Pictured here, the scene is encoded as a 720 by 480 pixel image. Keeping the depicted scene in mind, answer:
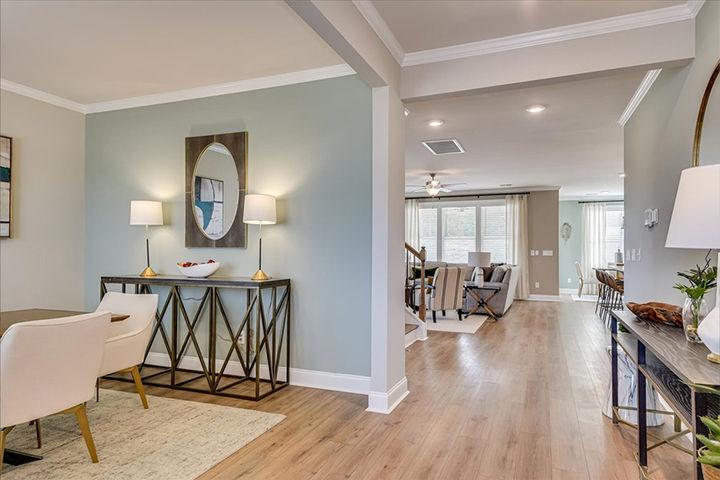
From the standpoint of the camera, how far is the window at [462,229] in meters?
10.6

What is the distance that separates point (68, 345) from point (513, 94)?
12.4 ft

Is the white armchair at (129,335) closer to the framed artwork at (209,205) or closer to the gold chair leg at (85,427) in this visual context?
the gold chair leg at (85,427)

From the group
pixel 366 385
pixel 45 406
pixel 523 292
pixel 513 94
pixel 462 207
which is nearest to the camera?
pixel 45 406

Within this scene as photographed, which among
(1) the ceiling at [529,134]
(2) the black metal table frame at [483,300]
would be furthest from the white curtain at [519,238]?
(2) the black metal table frame at [483,300]

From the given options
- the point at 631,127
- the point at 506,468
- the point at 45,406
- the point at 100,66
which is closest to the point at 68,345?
the point at 45,406

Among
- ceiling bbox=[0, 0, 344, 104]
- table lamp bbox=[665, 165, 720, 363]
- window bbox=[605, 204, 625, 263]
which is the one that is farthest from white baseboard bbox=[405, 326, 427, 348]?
window bbox=[605, 204, 625, 263]

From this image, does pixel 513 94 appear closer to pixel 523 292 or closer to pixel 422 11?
pixel 422 11

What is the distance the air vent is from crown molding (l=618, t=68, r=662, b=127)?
186 centimetres

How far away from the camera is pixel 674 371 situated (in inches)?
57.9

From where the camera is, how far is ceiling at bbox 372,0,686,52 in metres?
2.54

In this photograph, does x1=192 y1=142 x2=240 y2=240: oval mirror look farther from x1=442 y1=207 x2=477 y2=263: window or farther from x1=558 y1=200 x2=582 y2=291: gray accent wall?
x1=558 y1=200 x2=582 y2=291: gray accent wall

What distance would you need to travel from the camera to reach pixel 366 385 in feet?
11.1

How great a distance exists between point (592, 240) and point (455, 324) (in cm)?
712

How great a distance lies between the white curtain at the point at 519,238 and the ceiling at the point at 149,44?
26.2 ft
